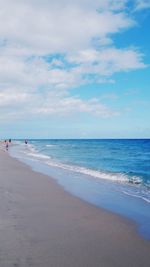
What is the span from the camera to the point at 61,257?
5.59 meters

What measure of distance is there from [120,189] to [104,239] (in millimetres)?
7850

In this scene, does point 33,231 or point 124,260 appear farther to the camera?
point 33,231

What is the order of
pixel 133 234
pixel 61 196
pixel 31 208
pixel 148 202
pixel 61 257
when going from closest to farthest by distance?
pixel 61 257 < pixel 133 234 < pixel 31 208 < pixel 148 202 < pixel 61 196

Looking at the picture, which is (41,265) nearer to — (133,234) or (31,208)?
(133,234)

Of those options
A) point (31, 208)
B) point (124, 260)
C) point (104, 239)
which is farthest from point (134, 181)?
point (124, 260)

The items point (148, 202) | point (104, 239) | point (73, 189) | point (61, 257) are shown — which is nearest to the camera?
point (61, 257)

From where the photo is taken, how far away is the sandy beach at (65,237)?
18.0ft

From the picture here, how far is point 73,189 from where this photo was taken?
14.1 m

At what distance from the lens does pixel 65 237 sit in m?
6.74

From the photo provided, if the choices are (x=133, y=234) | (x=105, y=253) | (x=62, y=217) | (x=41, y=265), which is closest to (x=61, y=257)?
(x=41, y=265)

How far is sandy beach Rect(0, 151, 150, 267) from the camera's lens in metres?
5.50

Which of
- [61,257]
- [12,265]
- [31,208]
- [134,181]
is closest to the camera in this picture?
[12,265]

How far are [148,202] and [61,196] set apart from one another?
3444 mm

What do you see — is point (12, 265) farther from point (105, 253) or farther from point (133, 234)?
point (133, 234)
